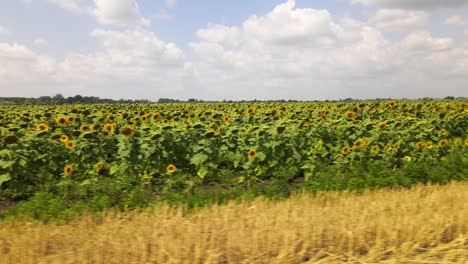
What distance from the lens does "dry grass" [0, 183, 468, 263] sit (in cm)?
350

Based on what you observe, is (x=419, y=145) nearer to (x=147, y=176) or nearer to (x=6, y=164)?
(x=147, y=176)

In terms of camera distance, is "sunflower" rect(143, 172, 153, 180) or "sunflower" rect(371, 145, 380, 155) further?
"sunflower" rect(371, 145, 380, 155)

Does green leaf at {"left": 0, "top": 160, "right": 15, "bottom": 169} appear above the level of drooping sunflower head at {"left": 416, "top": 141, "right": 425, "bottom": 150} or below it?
below

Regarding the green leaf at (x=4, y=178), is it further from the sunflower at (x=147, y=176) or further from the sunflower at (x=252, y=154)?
the sunflower at (x=252, y=154)

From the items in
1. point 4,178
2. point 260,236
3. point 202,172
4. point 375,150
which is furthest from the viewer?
point 375,150

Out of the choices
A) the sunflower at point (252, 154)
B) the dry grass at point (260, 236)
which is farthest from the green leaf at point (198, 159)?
the dry grass at point (260, 236)

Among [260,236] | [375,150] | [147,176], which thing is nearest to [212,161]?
[147,176]

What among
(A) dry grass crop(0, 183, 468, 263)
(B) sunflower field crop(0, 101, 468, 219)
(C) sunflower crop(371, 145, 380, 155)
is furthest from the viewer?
(C) sunflower crop(371, 145, 380, 155)

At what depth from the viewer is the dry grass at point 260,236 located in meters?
3.50

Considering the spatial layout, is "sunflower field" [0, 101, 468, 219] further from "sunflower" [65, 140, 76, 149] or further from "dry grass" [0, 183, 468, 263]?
"dry grass" [0, 183, 468, 263]

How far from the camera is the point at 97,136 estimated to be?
9.52 m

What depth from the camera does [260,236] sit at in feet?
12.5

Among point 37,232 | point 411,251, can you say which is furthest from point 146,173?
point 411,251

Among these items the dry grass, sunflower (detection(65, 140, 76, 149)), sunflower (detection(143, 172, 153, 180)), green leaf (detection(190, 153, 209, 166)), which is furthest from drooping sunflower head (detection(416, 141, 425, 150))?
sunflower (detection(65, 140, 76, 149))
